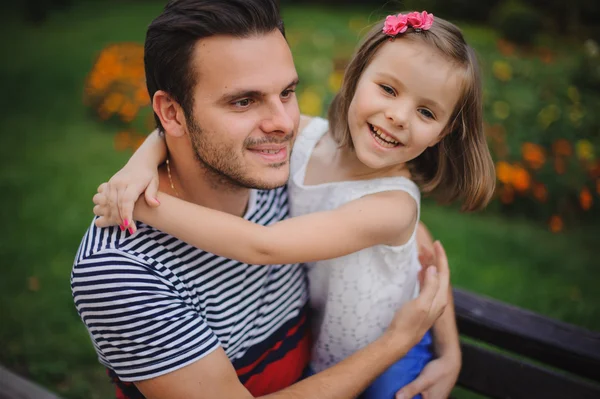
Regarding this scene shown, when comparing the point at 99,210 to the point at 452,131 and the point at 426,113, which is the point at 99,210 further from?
the point at 452,131

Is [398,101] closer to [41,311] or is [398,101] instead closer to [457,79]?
[457,79]

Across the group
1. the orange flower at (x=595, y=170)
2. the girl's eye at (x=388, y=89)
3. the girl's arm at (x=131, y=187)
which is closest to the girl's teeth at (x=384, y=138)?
the girl's eye at (x=388, y=89)

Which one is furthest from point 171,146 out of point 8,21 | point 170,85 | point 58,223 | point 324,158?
point 8,21

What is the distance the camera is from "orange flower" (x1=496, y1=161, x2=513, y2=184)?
467 cm

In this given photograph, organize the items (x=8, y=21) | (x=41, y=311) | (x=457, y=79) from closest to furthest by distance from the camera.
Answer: (x=457, y=79) < (x=41, y=311) < (x=8, y=21)

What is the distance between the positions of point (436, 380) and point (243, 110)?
1.32m

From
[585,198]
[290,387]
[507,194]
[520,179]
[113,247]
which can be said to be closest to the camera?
[113,247]

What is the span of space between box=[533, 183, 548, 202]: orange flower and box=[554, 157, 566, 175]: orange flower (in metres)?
0.18

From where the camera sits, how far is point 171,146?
7.35 feet

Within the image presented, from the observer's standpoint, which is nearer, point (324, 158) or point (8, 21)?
point (324, 158)

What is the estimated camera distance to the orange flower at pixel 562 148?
4820mm

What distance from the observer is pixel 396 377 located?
2303 mm

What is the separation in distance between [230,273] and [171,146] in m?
0.56

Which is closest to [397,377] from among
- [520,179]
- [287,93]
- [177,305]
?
[177,305]
